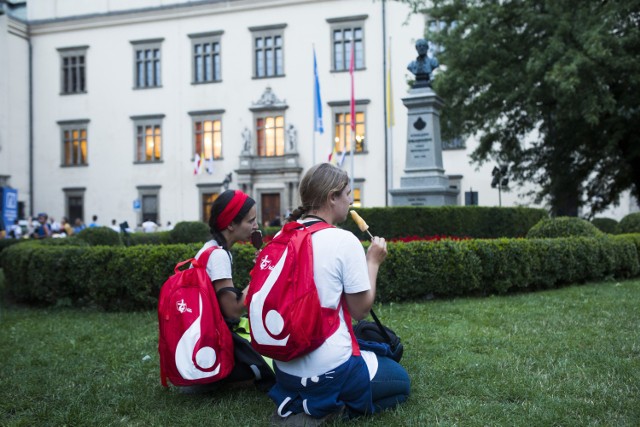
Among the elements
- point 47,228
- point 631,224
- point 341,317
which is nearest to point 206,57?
point 47,228

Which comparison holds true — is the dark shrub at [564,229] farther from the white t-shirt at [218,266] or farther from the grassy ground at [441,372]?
the white t-shirt at [218,266]

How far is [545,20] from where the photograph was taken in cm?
1655

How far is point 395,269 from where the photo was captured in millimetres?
7680

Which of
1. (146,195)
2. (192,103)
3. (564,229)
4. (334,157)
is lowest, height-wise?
(564,229)

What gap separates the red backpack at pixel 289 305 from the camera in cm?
305

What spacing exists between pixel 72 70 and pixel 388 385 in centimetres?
3385

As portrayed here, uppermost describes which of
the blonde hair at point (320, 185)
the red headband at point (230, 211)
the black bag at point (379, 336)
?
the blonde hair at point (320, 185)

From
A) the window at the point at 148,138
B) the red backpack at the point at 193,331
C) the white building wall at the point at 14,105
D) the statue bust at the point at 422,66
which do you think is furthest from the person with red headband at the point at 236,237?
the white building wall at the point at 14,105

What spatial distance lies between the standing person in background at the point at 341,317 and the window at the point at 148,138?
29450 mm

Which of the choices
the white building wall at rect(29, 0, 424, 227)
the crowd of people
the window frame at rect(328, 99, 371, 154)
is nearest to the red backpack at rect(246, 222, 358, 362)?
the crowd of people

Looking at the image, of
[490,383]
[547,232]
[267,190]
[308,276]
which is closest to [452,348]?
[490,383]

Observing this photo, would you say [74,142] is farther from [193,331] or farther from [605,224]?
[193,331]

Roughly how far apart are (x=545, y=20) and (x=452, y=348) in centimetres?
1413

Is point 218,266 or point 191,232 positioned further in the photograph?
point 191,232
